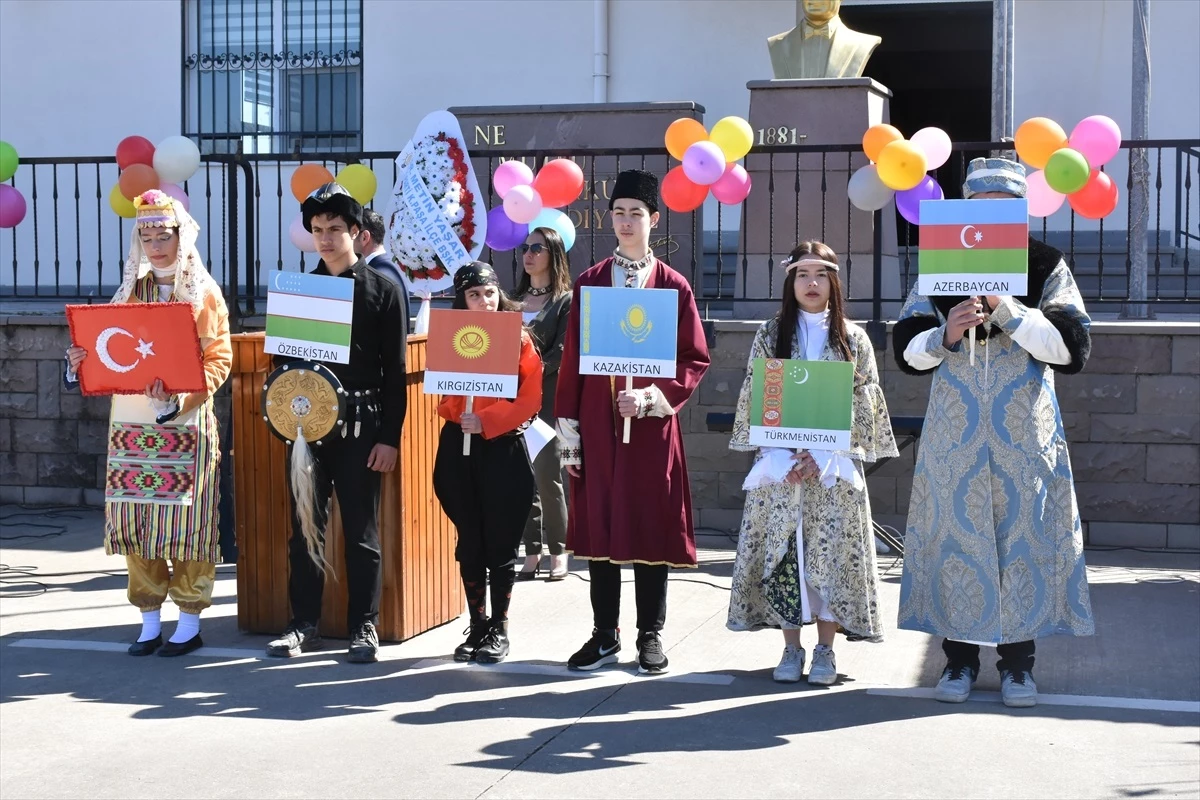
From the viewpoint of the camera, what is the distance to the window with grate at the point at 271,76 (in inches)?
547

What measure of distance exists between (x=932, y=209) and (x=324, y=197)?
253 cm

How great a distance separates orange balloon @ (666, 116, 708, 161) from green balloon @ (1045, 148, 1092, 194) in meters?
1.92

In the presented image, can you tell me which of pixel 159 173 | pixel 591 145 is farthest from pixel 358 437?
pixel 591 145

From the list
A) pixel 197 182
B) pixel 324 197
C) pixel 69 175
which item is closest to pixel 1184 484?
pixel 324 197

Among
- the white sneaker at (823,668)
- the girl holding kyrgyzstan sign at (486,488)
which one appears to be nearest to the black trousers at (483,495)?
the girl holding kyrgyzstan sign at (486,488)

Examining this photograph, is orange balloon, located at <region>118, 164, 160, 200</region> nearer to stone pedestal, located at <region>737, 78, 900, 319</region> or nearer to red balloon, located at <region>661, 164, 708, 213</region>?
red balloon, located at <region>661, 164, 708, 213</region>

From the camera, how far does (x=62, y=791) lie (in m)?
4.68

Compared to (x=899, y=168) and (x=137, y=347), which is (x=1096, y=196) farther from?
(x=137, y=347)

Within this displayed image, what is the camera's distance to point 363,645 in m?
6.14

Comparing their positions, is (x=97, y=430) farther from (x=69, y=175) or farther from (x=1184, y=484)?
(x=1184, y=484)

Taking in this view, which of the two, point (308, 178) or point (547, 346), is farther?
point (308, 178)

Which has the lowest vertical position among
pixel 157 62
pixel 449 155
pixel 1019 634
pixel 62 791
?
pixel 62 791

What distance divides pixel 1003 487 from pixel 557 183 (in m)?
3.77

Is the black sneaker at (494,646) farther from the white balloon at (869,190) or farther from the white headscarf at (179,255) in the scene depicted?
the white balloon at (869,190)
